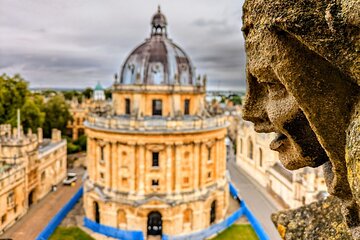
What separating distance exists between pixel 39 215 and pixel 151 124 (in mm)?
16614

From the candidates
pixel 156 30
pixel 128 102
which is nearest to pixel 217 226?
pixel 128 102

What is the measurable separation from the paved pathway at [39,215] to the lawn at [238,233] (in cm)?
1719

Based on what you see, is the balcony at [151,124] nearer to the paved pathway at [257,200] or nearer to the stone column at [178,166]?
the stone column at [178,166]

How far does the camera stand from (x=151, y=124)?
29047 millimetres

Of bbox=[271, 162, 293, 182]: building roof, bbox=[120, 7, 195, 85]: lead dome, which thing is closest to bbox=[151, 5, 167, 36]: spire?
bbox=[120, 7, 195, 85]: lead dome

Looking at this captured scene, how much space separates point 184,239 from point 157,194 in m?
4.81

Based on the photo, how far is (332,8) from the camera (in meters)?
3.40

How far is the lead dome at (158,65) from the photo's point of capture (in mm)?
31016

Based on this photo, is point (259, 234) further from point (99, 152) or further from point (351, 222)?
point (351, 222)

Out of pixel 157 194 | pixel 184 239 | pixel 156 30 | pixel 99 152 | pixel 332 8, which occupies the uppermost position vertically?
pixel 156 30

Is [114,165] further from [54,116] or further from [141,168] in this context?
[54,116]

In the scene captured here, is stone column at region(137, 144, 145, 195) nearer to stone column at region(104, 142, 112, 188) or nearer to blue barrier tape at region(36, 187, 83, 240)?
stone column at region(104, 142, 112, 188)

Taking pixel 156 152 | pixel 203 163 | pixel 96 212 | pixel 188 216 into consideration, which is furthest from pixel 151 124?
pixel 96 212

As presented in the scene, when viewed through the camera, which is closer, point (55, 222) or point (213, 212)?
point (55, 222)
